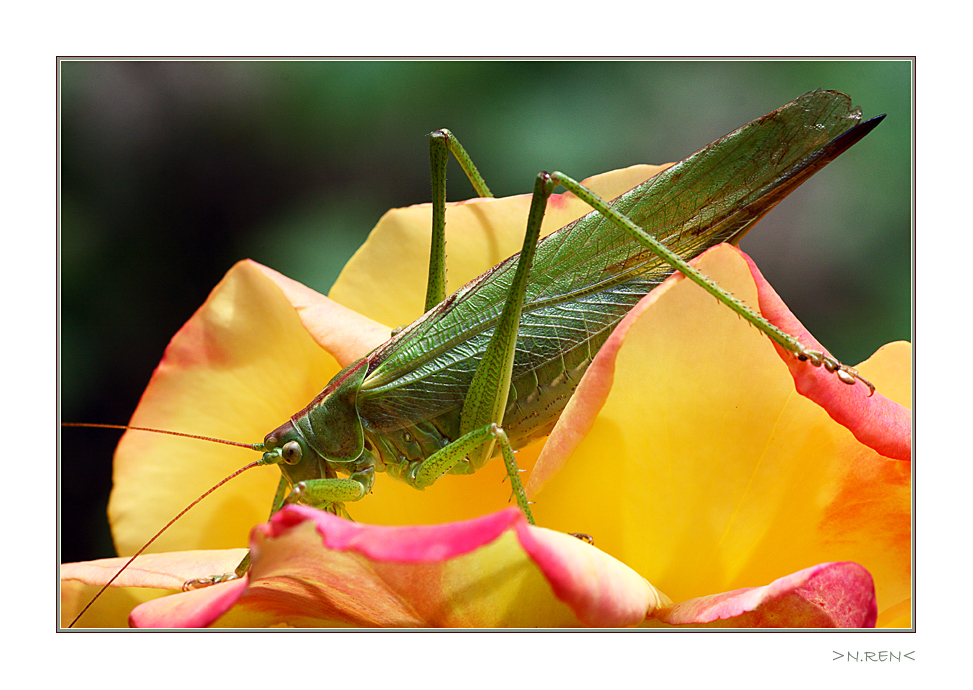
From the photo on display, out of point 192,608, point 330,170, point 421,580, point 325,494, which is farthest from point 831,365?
point 330,170

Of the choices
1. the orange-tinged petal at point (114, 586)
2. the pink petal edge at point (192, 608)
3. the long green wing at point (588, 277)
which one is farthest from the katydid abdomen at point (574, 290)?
the pink petal edge at point (192, 608)

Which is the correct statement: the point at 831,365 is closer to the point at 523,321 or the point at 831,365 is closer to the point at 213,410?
the point at 523,321

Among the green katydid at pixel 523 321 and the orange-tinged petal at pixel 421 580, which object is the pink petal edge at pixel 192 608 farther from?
the green katydid at pixel 523 321

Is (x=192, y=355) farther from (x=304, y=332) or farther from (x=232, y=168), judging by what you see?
(x=232, y=168)

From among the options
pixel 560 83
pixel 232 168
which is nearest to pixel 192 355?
pixel 232 168

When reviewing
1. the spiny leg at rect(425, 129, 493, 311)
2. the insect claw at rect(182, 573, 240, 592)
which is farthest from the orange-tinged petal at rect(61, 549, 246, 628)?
the spiny leg at rect(425, 129, 493, 311)

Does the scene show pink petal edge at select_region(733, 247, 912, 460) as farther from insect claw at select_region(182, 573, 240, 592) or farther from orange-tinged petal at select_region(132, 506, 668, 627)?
insect claw at select_region(182, 573, 240, 592)
